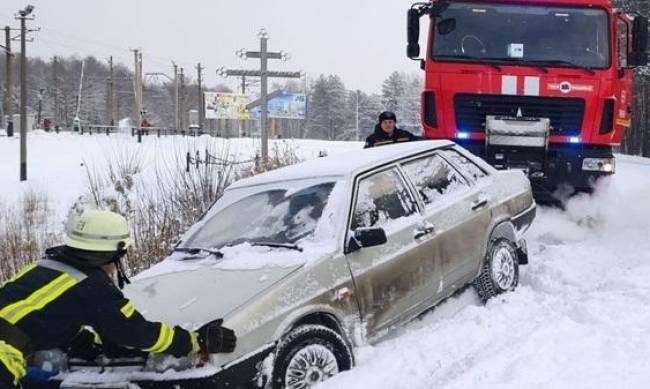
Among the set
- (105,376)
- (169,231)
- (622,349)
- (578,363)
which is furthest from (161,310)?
(169,231)

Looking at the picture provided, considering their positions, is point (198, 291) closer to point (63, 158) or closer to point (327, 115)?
point (63, 158)

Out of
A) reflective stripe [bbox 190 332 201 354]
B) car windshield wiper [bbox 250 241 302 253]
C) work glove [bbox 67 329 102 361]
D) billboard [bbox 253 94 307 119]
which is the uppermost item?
billboard [bbox 253 94 307 119]

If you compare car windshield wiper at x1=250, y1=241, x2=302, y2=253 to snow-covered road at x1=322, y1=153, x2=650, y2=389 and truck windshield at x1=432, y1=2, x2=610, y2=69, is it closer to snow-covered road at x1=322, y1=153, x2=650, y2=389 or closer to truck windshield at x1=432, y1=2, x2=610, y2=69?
snow-covered road at x1=322, y1=153, x2=650, y2=389

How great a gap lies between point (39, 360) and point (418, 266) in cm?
270

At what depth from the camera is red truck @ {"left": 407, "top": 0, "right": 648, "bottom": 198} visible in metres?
9.27

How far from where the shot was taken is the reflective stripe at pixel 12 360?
10.5 ft

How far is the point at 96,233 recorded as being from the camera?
3510mm

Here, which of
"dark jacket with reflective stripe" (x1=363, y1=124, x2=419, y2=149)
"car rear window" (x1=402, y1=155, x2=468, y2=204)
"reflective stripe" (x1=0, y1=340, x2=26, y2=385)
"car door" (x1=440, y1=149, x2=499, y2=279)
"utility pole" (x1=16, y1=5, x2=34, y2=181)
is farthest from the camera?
"utility pole" (x1=16, y1=5, x2=34, y2=181)

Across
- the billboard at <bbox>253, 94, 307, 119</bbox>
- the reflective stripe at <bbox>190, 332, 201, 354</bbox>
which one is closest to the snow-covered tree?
the billboard at <bbox>253, 94, 307, 119</bbox>

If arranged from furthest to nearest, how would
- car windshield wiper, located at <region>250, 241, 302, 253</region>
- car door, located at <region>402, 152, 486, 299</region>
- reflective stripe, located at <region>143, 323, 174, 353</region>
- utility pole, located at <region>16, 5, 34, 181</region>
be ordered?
1. utility pole, located at <region>16, 5, 34, 181</region>
2. car door, located at <region>402, 152, 486, 299</region>
3. car windshield wiper, located at <region>250, 241, 302, 253</region>
4. reflective stripe, located at <region>143, 323, 174, 353</region>

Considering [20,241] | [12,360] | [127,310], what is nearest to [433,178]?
[127,310]

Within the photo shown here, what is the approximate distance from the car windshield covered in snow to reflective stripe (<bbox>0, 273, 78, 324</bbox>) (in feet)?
5.78

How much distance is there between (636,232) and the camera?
906 cm

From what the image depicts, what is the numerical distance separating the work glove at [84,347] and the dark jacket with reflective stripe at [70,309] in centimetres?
35
